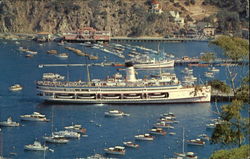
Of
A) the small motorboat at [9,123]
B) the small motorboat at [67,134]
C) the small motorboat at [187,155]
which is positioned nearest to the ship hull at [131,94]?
the small motorboat at [9,123]

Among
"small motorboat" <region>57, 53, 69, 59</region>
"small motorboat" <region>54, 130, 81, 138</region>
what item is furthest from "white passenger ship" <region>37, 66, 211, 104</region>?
"small motorboat" <region>57, 53, 69, 59</region>

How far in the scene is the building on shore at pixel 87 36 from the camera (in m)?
91.1

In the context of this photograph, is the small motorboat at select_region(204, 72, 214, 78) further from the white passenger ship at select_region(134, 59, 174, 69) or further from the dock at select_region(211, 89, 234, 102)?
the dock at select_region(211, 89, 234, 102)

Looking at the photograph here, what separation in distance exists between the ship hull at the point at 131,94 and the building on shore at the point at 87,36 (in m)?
40.8

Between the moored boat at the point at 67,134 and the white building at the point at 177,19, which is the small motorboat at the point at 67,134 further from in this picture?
the white building at the point at 177,19

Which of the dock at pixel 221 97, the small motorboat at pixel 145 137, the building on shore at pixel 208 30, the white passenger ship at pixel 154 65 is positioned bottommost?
the small motorboat at pixel 145 137

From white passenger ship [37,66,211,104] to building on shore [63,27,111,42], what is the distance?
40.3 metres

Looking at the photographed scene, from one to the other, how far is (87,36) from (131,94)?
41.7m

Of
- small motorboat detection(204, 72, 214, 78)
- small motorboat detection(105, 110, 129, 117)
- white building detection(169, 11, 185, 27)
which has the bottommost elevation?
small motorboat detection(105, 110, 129, 117)

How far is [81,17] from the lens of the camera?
10088 cm

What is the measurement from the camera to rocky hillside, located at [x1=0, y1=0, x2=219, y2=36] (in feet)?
322

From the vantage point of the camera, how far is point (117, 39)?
94250 millimetres

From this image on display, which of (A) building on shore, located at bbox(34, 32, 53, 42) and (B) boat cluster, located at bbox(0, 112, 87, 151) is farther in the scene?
(A) building on shore, located at bbox(34, 32, 53, 42)

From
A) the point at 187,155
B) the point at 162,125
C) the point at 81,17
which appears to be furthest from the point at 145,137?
the point at 81,17
